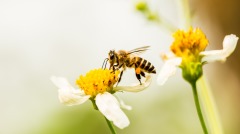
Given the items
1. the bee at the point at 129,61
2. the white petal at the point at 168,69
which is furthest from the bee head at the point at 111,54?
the white petal at the point at 168,69

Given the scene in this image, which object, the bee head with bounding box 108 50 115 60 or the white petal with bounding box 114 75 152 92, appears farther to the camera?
the bee head with bounding box 108 50 115 60

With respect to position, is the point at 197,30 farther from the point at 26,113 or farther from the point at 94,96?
the point at 26,113

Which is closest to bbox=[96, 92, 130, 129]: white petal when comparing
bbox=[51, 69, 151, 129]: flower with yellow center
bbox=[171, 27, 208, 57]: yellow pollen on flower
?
bbox=[51, 69, 151, 129]: flower with yellow center

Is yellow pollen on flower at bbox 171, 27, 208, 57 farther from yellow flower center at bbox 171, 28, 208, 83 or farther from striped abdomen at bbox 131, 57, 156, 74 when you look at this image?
striped abdomen at bbox 131, 57, 156, 74

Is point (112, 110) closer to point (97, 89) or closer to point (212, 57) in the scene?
point (97, 89)

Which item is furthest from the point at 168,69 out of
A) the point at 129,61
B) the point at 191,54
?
the point at 129,61

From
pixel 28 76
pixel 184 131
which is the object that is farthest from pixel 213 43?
pixel 28 76
